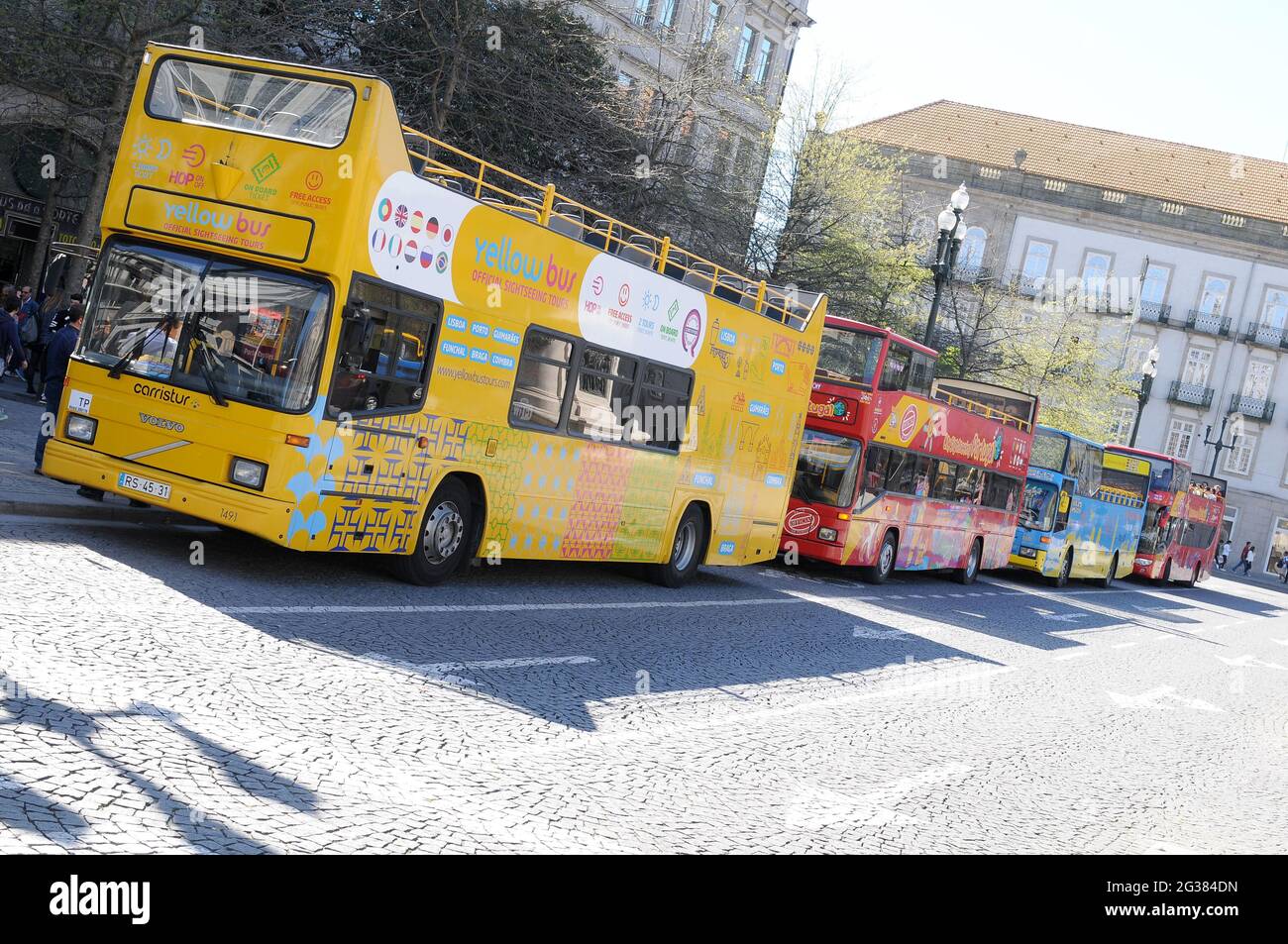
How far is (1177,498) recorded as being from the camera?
42.6 meters

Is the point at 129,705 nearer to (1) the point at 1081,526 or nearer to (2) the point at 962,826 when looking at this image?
(2) the point at 962,826

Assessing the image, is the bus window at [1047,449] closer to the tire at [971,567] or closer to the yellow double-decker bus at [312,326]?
the tire at [971,567]

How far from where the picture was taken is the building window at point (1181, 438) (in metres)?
70.3

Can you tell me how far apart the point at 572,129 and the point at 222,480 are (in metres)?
19.1

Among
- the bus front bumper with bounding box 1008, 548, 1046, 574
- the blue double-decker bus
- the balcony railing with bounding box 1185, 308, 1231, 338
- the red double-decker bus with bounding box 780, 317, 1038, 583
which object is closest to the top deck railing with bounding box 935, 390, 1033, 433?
the red double-decker bus with bounding box 780, 317, 1038, 583

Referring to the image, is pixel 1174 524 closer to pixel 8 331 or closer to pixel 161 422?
pixel 8 331

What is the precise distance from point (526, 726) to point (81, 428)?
5.29 metres

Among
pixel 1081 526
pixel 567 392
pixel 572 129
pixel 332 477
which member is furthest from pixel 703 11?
pixel 332 477

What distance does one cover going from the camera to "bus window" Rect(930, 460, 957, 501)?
2498cm

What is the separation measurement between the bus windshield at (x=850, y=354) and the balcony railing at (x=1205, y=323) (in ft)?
176

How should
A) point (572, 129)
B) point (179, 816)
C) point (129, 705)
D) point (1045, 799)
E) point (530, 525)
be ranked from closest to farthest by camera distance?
1. point (179, 816)
2. point (129, 705)
3. point (1045, 799)
4. point (530, 525)
5. point (572, 129)

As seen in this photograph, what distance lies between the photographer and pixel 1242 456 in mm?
69750

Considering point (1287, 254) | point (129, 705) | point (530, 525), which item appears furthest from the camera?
point (1287, 254)

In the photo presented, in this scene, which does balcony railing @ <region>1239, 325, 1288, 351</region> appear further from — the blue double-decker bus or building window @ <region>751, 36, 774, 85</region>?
the blue double-decker bus
